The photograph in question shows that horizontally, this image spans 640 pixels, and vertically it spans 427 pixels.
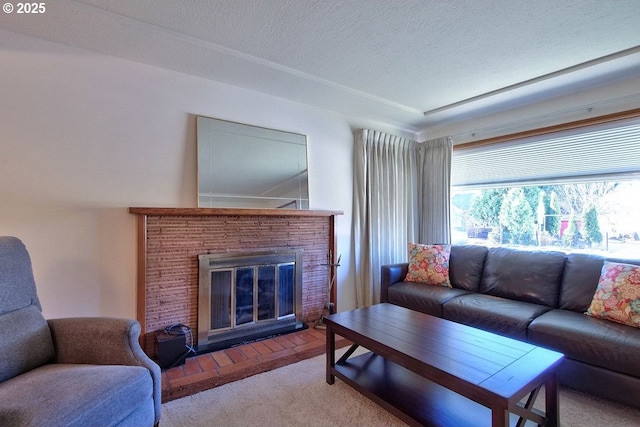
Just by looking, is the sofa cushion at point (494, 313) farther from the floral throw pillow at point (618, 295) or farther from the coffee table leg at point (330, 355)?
the coffee table leg at point (330, 355)

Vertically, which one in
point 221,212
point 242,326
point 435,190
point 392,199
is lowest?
point 242,326

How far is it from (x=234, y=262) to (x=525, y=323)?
2.31 m

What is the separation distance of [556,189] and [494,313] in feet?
5.51

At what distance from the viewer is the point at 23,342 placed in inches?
56.6

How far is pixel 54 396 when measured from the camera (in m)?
1.16

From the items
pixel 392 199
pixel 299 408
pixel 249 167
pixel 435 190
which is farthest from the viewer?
pixel 435 190

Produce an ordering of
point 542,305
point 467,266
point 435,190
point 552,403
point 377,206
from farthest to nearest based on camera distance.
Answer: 1. point 435,190
2. point 377,206
3. point 467,266
4. point 542,305
5. point 552,403

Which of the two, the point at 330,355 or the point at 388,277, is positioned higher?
the point at 388,277

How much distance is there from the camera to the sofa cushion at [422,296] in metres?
2.71

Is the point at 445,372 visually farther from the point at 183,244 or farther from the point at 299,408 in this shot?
the point at 183,244

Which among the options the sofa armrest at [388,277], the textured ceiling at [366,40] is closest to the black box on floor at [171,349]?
the sofa armrest at [388,277]

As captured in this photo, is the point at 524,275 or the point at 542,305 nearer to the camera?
the point at 542,305

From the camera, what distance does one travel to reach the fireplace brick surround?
2230mm

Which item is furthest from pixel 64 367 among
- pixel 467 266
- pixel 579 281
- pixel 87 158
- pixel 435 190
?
pixel 435 190
